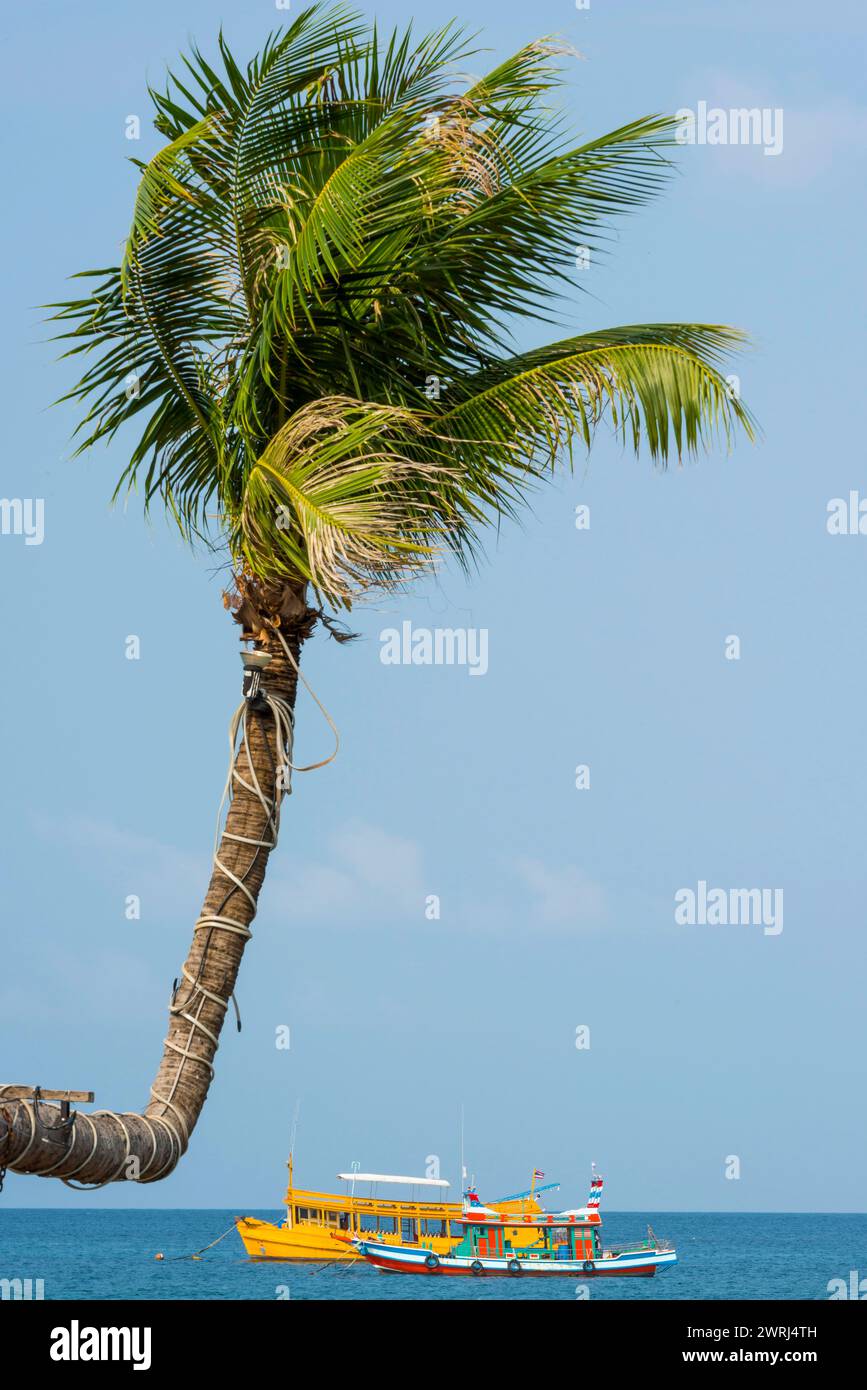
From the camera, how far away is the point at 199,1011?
22.4 feet

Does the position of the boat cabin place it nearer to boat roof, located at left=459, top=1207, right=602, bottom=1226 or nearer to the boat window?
boat roof, located at left=459, top=1207, right=602, bottom=1226

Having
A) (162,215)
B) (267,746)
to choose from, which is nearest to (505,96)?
(162,215)

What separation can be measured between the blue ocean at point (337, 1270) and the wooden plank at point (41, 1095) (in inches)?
1303

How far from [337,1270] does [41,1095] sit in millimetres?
73280

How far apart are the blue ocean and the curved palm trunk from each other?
32.2 m

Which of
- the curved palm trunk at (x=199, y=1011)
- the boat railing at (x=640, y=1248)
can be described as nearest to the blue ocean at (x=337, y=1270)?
the boat railing at (x=640, y=1248)

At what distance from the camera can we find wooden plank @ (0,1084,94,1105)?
5.64 m

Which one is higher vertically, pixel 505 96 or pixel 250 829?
pixel 505 96

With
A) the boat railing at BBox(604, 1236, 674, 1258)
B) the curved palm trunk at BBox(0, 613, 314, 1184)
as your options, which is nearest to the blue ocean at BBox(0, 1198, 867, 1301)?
the boat railing at BBox(604, 1236, 674, 1258)

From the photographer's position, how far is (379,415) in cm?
693

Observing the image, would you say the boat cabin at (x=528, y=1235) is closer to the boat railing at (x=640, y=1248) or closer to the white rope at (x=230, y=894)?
the boat railing at (x=640, y=1248)

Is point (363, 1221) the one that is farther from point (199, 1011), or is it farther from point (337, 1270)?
point (199, 1011)
